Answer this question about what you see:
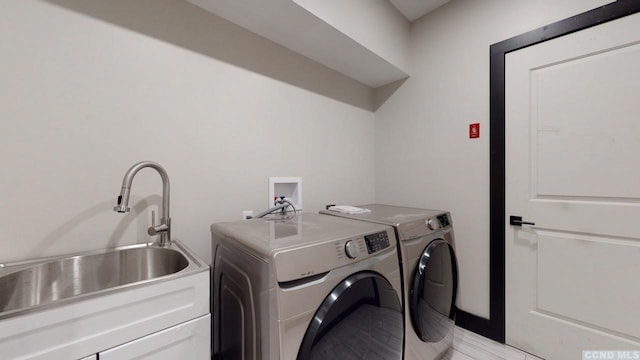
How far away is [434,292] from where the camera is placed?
1.37 meters

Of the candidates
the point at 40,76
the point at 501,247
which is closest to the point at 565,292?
the point at 501,247

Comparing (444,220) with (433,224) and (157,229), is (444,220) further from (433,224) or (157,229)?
(157,229)

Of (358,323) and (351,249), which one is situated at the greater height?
(351,249)

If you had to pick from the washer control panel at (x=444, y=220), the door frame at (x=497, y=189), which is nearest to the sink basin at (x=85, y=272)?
the washer control panel at (x=444, y=220)

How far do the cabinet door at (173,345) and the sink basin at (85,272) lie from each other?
0.18 meters

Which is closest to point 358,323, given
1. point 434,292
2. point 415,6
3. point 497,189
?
point 434,292

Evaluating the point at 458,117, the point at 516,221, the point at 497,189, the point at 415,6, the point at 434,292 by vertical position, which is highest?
the point at 415,6

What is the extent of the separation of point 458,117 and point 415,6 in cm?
102

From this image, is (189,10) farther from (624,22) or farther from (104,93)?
(624,22)

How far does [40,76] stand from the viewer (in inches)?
38.8

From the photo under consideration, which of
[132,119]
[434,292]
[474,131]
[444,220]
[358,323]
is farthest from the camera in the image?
[474,131]

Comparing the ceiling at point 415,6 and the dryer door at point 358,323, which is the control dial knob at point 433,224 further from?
the ceiling at point 415,6

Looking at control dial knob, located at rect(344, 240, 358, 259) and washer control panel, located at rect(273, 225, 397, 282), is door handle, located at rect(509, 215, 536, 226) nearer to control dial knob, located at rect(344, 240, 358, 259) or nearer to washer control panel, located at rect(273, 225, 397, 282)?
washer control panel, located at rect(273, 225, 397, 282)

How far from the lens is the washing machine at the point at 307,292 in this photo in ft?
2.53
